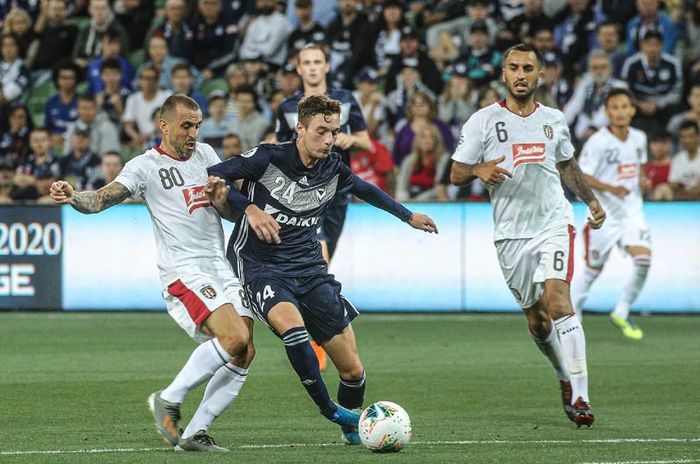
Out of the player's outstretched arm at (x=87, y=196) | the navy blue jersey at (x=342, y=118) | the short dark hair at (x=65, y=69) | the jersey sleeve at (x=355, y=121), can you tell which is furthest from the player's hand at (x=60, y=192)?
the short dark hair at (x=65, y=69)

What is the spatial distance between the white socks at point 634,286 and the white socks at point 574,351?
214 inches

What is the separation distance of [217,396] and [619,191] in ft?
24.3

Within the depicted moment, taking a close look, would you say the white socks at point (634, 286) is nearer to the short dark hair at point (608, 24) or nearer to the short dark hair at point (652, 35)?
the short dark hair at point (652, 35)

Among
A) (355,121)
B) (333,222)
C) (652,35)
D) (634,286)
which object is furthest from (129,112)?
(355,121)

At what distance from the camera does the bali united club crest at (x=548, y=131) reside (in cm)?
916

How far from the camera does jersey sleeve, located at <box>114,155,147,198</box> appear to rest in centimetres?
787

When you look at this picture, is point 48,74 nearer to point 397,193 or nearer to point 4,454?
point 397,193

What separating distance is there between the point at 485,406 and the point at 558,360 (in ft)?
2.19

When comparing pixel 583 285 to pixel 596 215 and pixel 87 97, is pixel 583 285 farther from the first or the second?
pixel 87 97

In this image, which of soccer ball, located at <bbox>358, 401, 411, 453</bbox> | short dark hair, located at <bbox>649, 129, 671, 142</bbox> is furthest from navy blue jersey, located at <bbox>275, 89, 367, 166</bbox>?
short dark hair, located at <bbox>649, 129, 671, 142</bbox>

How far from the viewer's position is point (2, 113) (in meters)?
20.7

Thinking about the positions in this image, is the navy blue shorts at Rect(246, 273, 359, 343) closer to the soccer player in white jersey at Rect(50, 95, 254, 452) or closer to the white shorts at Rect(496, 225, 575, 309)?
the soccer player in white jersey at Rect(50, 95, 254, 452)

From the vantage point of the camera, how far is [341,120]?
11.1m

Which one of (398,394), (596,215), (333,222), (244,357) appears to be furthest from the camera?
(333,222)
